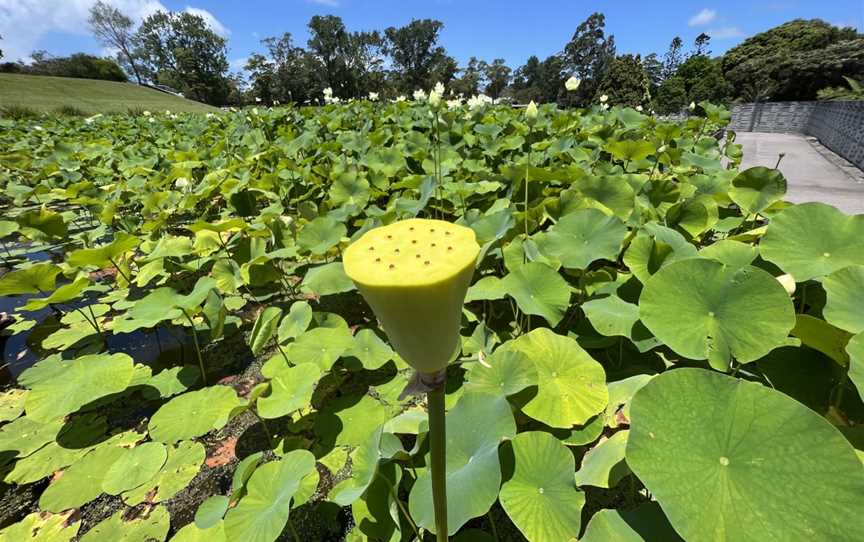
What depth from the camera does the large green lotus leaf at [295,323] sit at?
60.3 inches

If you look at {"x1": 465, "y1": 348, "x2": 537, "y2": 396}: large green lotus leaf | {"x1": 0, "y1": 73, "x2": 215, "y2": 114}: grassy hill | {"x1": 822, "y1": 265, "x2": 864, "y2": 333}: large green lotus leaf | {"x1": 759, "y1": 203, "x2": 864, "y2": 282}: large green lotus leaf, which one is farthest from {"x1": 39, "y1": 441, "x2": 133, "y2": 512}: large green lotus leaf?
{"x1": 0, "y1": 73, "x2": 215, "y2": 114}: grassy hill

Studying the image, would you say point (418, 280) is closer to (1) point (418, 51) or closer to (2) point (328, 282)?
(2) point (328, 282)

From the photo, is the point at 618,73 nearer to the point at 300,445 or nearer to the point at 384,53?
the point at 300,445

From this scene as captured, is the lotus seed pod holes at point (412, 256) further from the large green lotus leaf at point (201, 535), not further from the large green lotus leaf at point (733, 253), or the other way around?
the large green lotus leaf at point (733, 253)

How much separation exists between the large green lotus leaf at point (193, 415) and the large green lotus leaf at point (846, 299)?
160 cm

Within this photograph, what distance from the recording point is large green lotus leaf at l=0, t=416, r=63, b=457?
138 cm

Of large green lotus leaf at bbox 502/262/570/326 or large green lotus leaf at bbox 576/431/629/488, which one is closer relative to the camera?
large green lotus leaf at bbox 576/431/629/488

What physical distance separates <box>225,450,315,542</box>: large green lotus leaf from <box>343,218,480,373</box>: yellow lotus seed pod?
696 mm

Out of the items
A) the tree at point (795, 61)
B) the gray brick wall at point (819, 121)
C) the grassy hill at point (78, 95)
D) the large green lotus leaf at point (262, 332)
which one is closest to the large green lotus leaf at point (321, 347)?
the large green lotus leaf at point (262, 332)

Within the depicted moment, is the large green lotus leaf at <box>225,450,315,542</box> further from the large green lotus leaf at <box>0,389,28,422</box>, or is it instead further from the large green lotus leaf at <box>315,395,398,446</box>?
the large green lotus leaf at <box>0,389,28,422</box>

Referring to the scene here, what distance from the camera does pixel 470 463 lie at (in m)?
0.85

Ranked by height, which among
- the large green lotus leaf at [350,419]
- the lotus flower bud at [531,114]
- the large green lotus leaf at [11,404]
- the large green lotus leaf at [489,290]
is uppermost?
the lotus flower bud at [531,114]

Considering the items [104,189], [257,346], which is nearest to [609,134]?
[257,346]

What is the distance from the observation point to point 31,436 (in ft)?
4.72
